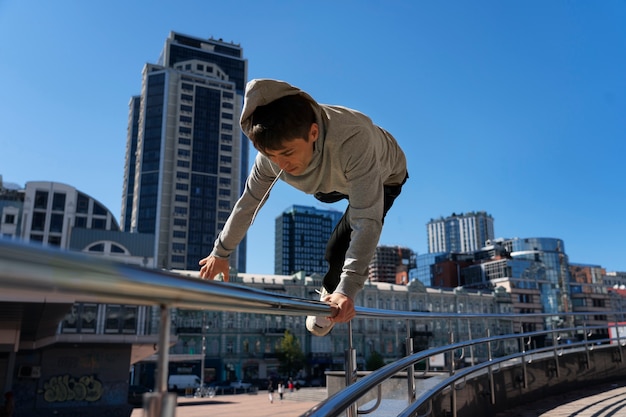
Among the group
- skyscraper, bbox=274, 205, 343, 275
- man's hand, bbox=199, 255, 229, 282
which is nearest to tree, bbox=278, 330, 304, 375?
man's hand, bbox=199, 255, 229, 282

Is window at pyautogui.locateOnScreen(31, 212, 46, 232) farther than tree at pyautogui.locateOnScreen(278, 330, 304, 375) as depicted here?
No

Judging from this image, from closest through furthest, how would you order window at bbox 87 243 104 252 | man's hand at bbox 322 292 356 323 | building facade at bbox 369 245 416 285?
man's hand at bbox 322 292 356 323, window at bbox 87 243 104 252, building facade at bbox 369 245 416 285

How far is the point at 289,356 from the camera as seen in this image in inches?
2055

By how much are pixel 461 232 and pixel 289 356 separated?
145 m

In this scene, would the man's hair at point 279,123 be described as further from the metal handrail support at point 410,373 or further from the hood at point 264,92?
the metal handrail support at point 410,373

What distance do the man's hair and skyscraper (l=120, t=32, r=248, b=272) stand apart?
74.9 metres

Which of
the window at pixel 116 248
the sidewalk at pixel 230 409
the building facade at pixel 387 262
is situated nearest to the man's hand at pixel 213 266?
the sidewalk at pixel 230 409

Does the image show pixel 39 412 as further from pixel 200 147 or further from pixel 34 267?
pixel 200 147

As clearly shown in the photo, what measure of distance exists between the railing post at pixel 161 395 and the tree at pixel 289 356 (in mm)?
53688

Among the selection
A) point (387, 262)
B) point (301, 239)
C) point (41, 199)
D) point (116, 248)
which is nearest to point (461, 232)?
point (387, 262)

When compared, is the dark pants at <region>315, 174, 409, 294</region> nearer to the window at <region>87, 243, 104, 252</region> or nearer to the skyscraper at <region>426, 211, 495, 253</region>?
the window at <region>87, 243, 104, 252</region>

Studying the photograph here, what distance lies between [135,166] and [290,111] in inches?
3674

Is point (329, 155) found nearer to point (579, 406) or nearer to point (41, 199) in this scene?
point (579, 406)

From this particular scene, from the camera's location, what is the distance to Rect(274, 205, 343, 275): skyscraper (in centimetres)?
15100
